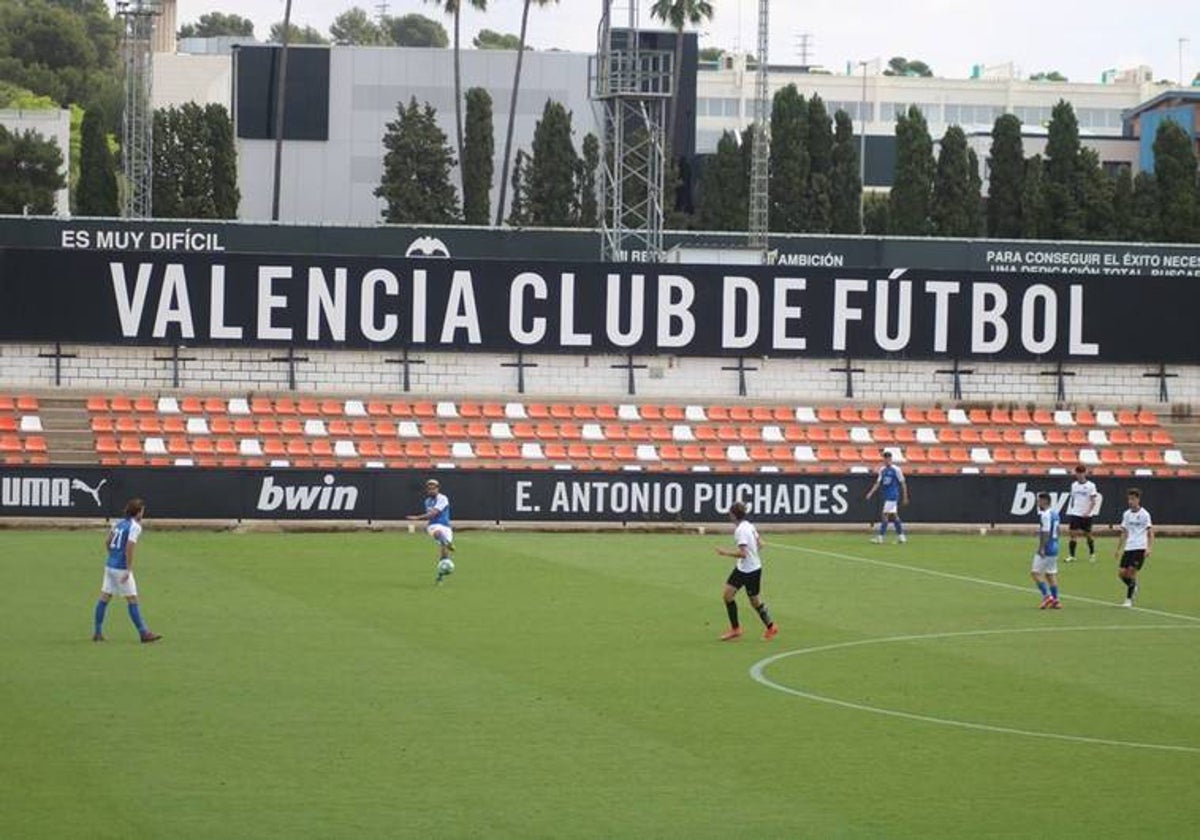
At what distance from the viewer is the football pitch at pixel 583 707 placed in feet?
52.8

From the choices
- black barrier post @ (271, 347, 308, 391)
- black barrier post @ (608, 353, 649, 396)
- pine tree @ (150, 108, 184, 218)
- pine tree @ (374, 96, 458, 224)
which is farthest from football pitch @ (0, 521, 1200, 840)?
pine tree @ (374, 96, 458, 224)

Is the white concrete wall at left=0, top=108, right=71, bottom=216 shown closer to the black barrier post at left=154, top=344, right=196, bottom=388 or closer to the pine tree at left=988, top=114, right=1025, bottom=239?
the pine tree at left=988, top=114, right=1025, bottom=239

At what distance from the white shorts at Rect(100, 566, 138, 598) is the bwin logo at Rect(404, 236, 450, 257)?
4195 cm

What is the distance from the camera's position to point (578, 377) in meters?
51.2

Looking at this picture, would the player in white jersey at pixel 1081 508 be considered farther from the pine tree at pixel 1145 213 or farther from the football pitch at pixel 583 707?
the pine tree at pixel 1145 213

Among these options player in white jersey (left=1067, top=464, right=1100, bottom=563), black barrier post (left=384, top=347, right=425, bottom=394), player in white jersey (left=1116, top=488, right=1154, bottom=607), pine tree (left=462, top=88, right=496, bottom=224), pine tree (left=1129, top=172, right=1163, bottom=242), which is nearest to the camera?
player in white jersey (left=1116, top=488, right=1154, bottom=607)

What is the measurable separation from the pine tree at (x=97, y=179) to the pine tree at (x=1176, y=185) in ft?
149

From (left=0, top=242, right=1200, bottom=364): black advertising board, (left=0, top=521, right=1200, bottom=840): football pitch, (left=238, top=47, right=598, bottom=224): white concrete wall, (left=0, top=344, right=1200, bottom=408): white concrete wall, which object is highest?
(left=238, top=47, right=598, bottom=224): white concrete wall

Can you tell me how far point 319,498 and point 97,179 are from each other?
51.4 metres

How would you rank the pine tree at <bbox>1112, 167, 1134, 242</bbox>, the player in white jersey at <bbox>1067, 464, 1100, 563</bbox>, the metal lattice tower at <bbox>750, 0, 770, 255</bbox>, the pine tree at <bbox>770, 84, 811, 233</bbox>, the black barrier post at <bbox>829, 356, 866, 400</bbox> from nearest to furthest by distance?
1. the player in white jersey at <bbox>1067, 464, 1100, 563</bbox>
2. the black barrier post at <bbox>829, 356, 866, 400</bbox>
3. the metal lattice tower at <bbox>750, 0, 770, 255</bbox>
4. the pine tree at <bbox>1112, 167, 1134, 242</bbox>
5. the pine tree at <bbox>770, 84, 811, 233</bbox>

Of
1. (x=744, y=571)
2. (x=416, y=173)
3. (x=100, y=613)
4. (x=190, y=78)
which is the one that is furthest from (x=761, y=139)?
(x=190, y=78)

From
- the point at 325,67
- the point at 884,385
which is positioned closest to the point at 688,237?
the point at 884,385

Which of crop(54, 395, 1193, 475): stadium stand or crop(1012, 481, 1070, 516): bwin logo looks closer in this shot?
crop(1012, 481, 1070, 516): bwin logo

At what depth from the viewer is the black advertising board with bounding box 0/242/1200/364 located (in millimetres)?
48469
